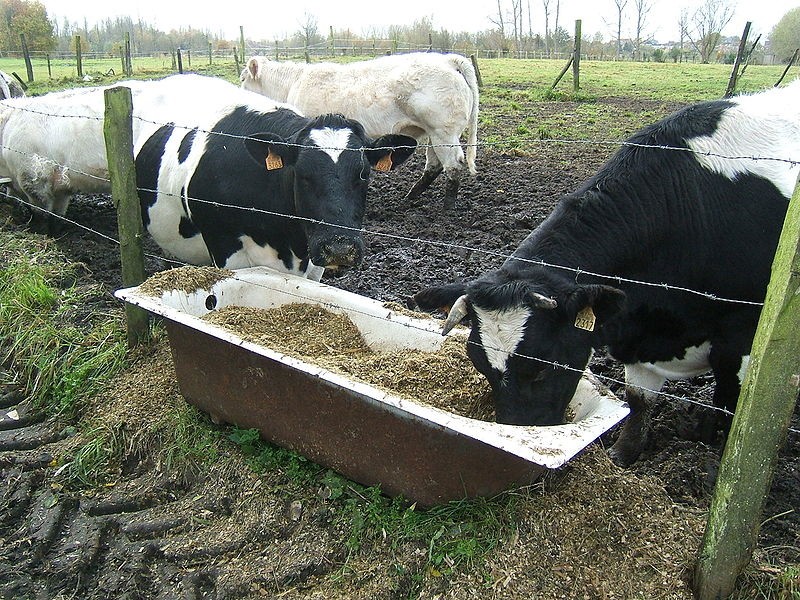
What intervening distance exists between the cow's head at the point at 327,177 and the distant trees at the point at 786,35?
178 feet

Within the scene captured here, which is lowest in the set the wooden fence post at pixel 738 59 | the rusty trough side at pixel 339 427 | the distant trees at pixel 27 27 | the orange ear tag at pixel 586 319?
the rusty trough side at pixel 339 427

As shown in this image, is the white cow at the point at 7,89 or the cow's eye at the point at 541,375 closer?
the cow's eye at the point at 541,375

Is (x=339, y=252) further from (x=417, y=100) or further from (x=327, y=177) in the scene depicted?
(x=417, y=100)

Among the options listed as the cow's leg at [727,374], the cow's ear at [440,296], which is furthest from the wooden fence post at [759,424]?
the cow's ear at [440,296]

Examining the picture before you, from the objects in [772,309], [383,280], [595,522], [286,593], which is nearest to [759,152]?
[772,309]

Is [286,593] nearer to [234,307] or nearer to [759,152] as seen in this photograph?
[234,307]

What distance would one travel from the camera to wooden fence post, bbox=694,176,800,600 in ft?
6.81

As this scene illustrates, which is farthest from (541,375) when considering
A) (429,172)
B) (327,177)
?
(429,172)

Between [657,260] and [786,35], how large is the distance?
61.4 metres

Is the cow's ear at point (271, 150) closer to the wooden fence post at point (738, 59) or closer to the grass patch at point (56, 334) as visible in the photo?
the grass patch at point (56, 334)

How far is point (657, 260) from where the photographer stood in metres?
3.27

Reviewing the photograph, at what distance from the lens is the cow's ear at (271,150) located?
4102 mm

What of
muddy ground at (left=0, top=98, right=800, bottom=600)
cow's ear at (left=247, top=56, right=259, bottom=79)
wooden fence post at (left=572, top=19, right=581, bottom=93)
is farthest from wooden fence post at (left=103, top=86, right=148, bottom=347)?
wooden fence post at (left=572, top=19, right=581, bottom=93)

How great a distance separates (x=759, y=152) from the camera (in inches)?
129
